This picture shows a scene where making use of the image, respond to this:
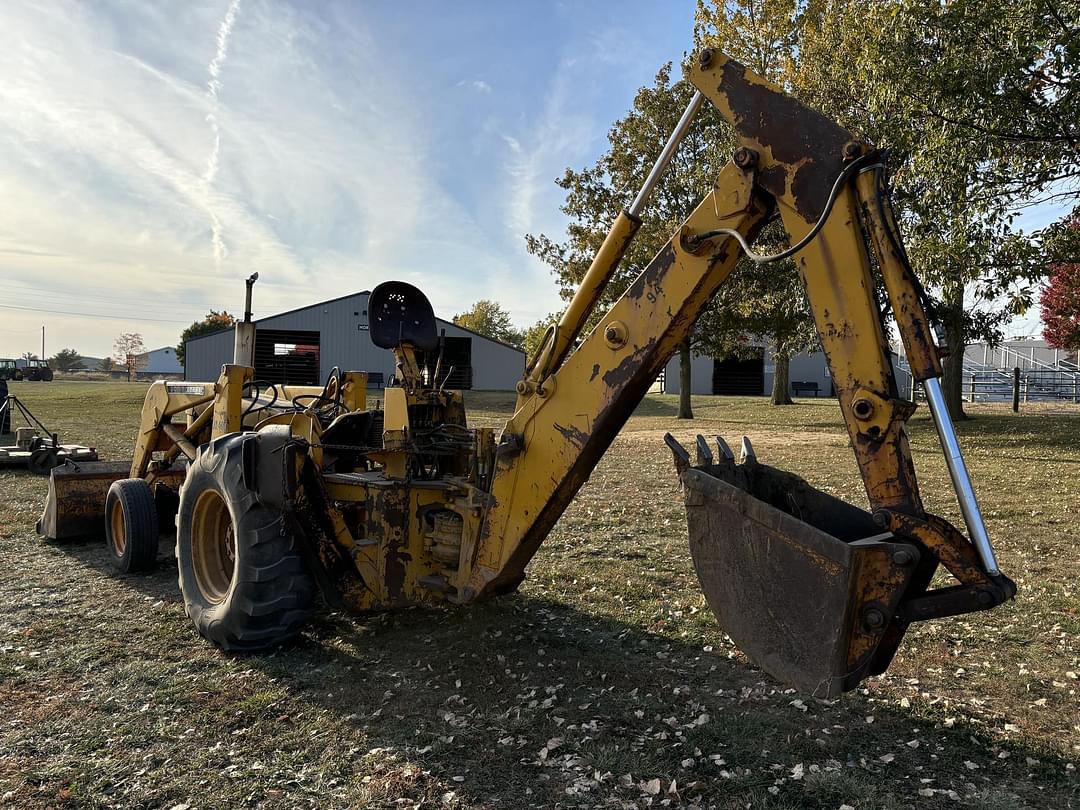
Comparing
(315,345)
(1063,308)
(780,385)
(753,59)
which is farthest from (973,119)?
(315,345)

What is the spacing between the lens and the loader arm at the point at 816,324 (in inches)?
121

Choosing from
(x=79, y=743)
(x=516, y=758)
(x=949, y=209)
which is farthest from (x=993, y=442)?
(x=79, y=743)

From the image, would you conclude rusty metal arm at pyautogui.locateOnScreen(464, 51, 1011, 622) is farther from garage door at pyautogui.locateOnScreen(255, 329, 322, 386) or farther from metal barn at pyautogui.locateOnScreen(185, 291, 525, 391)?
garage door at pyautogui.locateOnScreen(255, 329, 322, 386)

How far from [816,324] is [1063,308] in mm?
29691

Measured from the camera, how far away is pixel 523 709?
4.26 meters

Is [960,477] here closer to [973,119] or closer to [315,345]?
[973,119]

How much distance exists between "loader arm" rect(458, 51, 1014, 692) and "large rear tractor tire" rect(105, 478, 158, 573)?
3729 millimetres

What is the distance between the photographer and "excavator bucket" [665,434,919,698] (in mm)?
3012

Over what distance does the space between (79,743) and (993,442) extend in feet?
60.1

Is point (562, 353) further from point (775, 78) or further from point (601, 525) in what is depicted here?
point (775, 78)

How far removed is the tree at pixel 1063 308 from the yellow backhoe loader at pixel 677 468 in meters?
13.2

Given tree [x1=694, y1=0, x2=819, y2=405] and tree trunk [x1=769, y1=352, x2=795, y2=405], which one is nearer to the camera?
tree [x1=694, y1=0, x2=819, y2=405]

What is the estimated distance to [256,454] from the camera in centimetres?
496

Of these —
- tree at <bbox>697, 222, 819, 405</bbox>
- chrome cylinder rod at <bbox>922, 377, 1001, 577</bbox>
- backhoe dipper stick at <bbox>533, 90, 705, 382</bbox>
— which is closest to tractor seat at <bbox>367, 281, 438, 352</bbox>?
backhoe dipper stick at <bbox>533, 90, 705, 382</bbox>
